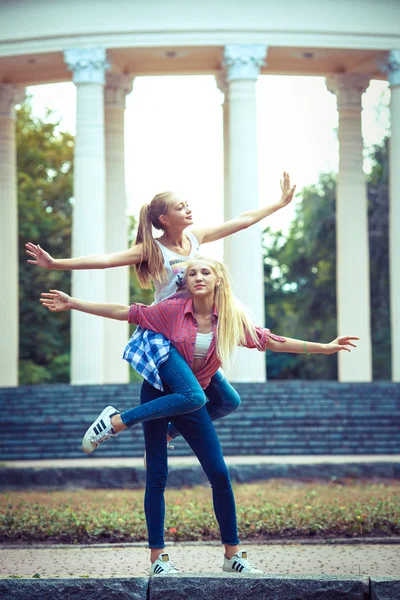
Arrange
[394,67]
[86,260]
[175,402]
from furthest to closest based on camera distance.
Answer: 1. [394,67]
2. [86,260]
3. [175,402]

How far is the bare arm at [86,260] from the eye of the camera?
36.3 ft

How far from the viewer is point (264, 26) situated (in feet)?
147

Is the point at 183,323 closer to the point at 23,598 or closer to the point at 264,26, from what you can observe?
the point at 23,598

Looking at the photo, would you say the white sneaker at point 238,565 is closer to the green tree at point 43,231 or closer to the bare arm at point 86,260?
the bare arm at point 86,260

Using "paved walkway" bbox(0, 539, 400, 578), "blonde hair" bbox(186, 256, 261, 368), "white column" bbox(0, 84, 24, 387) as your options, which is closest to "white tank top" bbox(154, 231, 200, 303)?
"blonde hair" bbox(186, 256, 261, 368)

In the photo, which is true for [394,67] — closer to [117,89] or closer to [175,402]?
[117,89]

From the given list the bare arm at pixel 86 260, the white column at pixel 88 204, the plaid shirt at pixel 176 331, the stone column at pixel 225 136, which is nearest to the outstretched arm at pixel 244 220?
the bare arm at pixel 86 260

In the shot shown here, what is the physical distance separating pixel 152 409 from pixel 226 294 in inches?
58.3

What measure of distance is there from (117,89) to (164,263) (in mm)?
40717

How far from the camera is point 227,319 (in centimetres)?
1094

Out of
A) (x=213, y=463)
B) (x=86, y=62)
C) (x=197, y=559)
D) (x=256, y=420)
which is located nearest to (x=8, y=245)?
(x=86, y=62)

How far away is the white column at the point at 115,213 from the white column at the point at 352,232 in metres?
10.1

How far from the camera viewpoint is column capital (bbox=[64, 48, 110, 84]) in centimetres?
4478

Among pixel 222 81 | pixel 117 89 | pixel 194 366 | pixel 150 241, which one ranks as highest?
pixel 117 89
